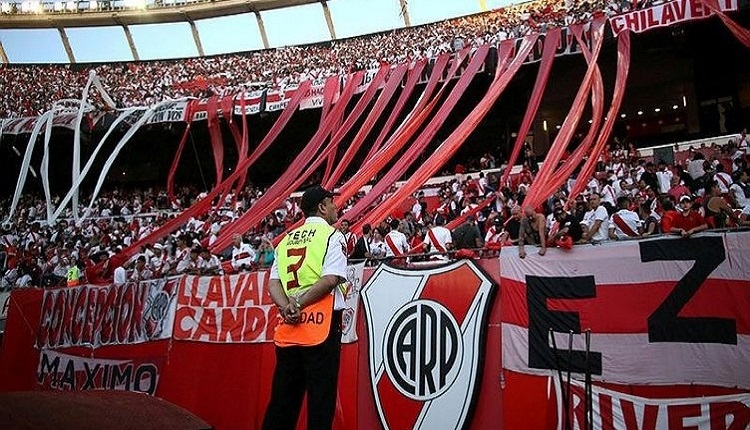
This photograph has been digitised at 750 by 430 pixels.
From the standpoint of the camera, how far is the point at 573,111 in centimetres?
1302

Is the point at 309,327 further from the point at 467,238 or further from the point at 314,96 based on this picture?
the point at 314,96

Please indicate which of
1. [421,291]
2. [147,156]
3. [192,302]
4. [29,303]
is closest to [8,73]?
[147,156]

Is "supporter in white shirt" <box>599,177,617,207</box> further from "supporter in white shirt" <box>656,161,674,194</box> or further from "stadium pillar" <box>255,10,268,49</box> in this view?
"stadium pillar" <box>255,10,268,49</box>

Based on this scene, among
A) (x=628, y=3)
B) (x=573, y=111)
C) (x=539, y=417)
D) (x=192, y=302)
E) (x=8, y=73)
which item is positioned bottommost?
Result: (x=539, y=417)

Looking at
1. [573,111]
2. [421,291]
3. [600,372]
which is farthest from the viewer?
[573,111]

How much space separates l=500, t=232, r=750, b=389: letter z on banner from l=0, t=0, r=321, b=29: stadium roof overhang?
32.2 m

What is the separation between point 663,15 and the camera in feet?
52.3

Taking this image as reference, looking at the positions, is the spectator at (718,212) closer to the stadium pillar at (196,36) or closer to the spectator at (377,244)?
the spectator at (377,244)

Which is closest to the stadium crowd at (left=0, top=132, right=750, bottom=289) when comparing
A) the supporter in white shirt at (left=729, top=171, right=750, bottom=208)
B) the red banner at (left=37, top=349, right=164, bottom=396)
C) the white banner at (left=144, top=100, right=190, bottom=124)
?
the supporter in white shirt at (left=729, top=171, right=750, bottom=208)

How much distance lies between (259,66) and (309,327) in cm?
2824

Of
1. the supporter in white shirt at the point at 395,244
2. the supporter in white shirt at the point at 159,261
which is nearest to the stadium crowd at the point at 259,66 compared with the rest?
the supporter in white shirt at the point at 159,261

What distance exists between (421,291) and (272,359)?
5.74 ft

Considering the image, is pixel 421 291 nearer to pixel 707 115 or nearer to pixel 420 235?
pixel 420 235

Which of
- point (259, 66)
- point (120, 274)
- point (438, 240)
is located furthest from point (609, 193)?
point (259, 66)
